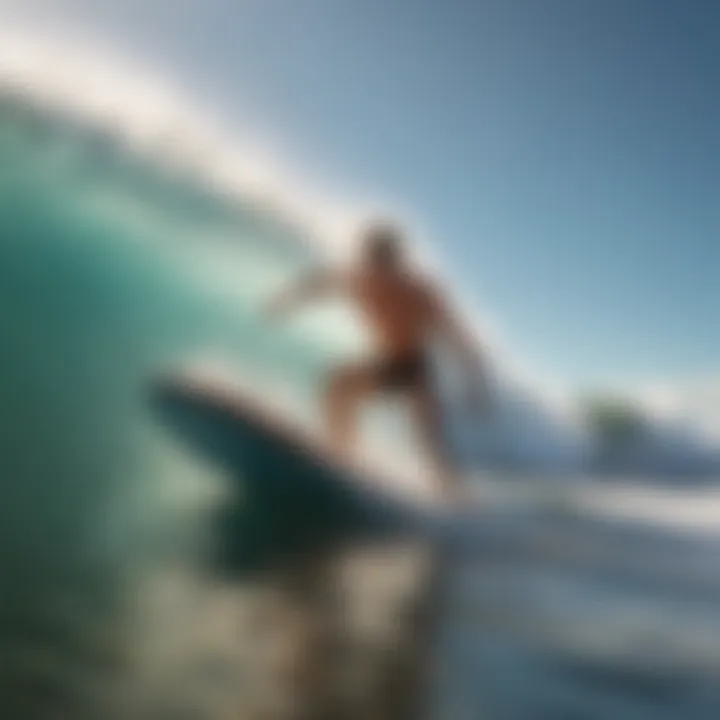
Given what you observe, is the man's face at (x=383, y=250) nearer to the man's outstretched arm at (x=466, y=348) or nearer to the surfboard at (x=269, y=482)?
the man's outstretched arm at (x=466, y=348)

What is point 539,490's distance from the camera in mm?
1432

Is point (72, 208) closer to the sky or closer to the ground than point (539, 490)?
closer to the sky

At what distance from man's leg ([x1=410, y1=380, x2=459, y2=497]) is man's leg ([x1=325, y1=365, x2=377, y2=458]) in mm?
62

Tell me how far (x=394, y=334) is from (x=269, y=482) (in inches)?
8.7

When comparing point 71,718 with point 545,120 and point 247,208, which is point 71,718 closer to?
point 247,208

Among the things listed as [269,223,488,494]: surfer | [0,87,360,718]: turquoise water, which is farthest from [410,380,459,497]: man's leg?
[0,87,360,718]: turquoise water

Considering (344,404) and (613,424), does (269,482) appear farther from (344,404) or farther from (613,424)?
(613,424)

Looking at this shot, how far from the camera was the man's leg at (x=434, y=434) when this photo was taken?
1.37 m

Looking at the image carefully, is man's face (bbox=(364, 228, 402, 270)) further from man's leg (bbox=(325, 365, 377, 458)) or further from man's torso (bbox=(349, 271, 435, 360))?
man's leg (bbox=(325, 365, 377, 458))

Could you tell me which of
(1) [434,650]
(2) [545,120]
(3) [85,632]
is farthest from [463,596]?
(2) [545,120]

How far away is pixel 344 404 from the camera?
1345 mm

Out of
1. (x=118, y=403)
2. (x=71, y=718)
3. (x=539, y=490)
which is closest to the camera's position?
(x=71, y=718)

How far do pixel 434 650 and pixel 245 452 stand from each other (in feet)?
0.97

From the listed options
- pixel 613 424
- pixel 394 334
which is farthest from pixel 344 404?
pixel 613 424
